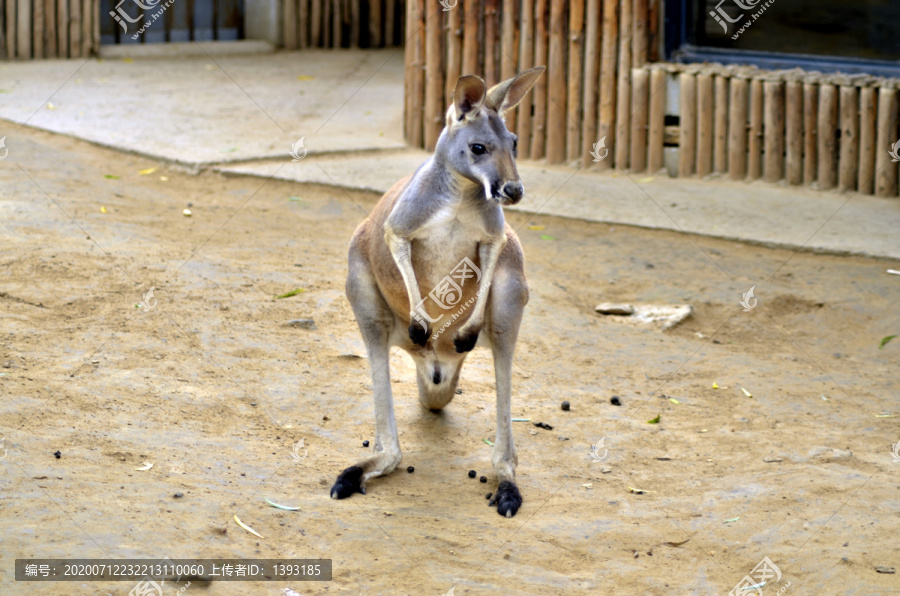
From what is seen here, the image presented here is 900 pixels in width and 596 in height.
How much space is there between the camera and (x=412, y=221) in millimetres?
3826

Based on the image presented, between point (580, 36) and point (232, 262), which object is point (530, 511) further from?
point (580, 36)

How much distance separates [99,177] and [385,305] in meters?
4.56

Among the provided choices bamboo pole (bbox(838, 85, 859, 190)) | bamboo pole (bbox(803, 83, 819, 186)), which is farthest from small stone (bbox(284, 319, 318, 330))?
bamboo pole (bbox(838, 85, 859, 190))

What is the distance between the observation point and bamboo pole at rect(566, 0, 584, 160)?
8281 mm

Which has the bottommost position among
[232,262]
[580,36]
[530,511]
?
[530,511]

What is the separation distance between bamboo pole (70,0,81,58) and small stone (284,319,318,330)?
8.33 metres

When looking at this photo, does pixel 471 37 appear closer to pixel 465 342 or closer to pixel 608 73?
pixel 608 73

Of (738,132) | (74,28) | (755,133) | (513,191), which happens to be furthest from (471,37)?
(74,28)

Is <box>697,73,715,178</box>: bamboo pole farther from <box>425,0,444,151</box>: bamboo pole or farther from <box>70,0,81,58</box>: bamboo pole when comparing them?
<box>70,0,81,58</box>: bamboo pole

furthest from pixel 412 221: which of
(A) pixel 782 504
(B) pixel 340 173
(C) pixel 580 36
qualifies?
(C) pixel 580 36

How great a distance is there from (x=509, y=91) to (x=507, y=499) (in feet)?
5.35

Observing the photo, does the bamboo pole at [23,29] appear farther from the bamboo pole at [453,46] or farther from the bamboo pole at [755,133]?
the bamboo pole at [755,133]

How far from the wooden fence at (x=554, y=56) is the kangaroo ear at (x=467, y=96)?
4858 mm

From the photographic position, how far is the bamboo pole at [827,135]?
7625 millimetres
